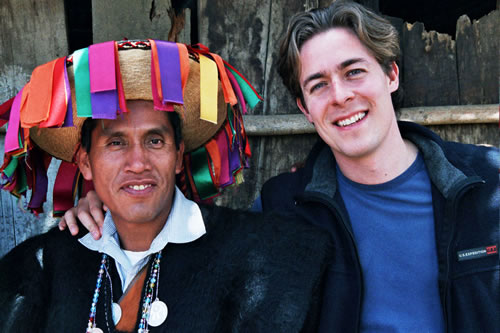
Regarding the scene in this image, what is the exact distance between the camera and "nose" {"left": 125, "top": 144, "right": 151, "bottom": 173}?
6.03ft

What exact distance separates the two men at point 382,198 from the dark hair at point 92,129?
505mm

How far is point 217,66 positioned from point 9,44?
124 cm

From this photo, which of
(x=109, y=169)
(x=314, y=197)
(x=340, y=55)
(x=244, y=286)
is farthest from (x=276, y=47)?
(x=244, y=286)

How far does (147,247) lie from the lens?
79.3 inches

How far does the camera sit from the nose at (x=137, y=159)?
1837mm

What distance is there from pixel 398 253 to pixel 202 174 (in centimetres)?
94

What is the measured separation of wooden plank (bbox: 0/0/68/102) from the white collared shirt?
1.01 meters

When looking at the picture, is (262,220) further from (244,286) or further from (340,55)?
(340,55)

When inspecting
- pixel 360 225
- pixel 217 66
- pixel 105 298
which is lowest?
pixel 105 298

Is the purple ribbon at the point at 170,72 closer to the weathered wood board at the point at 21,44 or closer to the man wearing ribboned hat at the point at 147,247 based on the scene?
the man wearing ribboned hat at the point at 147,247

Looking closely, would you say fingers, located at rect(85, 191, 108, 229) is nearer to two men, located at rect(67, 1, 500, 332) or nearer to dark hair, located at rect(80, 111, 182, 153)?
dark hair, located at rect(80, 111, 182, 153)

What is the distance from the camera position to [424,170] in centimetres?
198

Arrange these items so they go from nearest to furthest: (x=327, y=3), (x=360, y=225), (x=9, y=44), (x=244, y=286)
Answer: (x=244, y=286), (x=360, y=225), (x=9, y=44), (x=327, y=3)

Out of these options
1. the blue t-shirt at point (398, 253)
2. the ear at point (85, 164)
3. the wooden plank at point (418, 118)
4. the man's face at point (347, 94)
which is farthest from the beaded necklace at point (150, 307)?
the wooden plank at point (418, 118)
